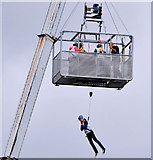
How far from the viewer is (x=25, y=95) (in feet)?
219

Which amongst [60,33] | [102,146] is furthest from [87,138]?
Answer: [60,33]

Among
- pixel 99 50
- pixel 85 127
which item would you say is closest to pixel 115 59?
pixel 99 50

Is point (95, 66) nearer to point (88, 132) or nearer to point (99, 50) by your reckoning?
point (99, 50)

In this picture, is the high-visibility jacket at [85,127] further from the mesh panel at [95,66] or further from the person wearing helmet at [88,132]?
the mesh panel at [95,66]

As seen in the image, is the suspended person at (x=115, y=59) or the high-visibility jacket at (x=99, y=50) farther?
the high-visibility jacket at (x=99, y=50)

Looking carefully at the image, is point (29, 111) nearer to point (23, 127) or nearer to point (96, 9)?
point (23, 127)

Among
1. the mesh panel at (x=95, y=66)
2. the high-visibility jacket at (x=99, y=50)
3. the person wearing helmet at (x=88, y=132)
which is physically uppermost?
the high-visibility jacket at (x=99, y=50)

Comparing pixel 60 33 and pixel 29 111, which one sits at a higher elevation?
pixel 60 33

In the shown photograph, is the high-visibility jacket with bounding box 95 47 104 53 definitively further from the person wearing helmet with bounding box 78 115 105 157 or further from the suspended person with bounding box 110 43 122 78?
the person wearing helmet with bounding box 78 115 105 157

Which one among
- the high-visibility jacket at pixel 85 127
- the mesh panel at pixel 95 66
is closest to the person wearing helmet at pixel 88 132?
the high-visibility jacket at pixel 85 127

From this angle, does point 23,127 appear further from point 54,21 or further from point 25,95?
point 54,21

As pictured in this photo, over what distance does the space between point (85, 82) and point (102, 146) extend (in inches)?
141

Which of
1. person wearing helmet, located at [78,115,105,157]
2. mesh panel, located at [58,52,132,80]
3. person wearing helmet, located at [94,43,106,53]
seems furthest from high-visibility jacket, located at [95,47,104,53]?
person wearing helmet, located at [78,115,105,157]

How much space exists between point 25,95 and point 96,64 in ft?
13.5
